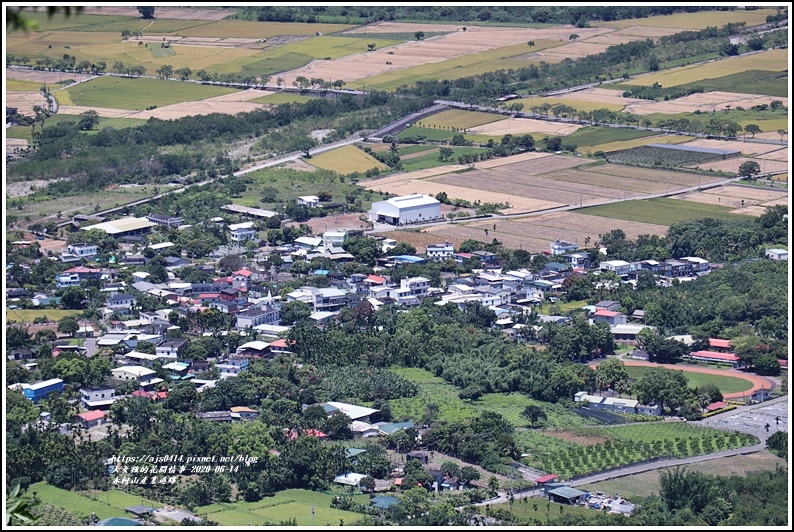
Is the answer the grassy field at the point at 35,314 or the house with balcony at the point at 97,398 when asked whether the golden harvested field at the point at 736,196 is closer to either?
the grassy field at the point at 35,314

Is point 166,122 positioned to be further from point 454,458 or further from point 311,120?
point 454,458

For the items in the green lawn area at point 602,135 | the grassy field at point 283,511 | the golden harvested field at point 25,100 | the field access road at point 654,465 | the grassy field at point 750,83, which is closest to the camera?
the grassy field at point 283,511

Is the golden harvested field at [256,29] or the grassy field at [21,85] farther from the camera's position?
the golden harvested field at [256,29]

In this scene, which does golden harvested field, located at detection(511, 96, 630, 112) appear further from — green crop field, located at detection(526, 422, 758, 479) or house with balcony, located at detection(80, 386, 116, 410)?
house with balcony, located at detection(80, 386, 116, 410)

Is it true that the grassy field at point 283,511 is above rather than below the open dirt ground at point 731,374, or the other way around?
above

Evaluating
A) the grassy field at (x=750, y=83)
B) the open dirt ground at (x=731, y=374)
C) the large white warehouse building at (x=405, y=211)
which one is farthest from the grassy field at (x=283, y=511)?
the grassy field at (x=750, y=83)

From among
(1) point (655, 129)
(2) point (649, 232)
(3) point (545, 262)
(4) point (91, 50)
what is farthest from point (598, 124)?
(4) point (91, 50)
